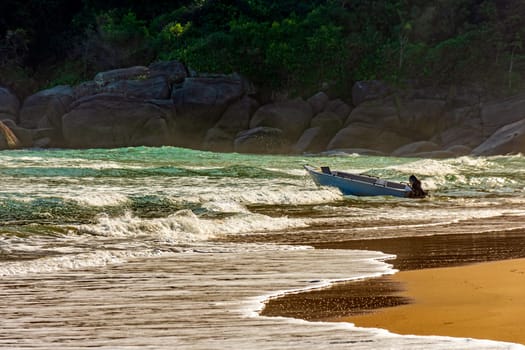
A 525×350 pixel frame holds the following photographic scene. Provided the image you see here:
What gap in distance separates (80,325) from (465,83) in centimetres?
4582

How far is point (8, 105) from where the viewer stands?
51094mm

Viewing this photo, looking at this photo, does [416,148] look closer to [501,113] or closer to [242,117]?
[501,113]

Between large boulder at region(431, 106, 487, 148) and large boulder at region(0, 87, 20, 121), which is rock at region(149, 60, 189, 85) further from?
large boulder at region(431, 106, 487, 148)

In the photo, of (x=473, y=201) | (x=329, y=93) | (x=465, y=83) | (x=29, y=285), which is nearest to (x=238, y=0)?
(x=329, y=93)

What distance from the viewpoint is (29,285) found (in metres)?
9.12

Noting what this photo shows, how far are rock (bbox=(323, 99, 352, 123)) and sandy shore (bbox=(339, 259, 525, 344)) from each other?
3871 centimetres

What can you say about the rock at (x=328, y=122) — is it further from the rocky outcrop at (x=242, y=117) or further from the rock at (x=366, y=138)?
the rock at (x=366, y=138)

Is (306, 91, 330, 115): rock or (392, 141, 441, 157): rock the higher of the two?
(306, 91, 330, 115): rock

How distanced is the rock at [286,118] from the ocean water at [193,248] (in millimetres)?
19447

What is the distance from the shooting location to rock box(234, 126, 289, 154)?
4556 cm

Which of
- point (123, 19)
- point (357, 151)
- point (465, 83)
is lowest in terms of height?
point (357, 151)

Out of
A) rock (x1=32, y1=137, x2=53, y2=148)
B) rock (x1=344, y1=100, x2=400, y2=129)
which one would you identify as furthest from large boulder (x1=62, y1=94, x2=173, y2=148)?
rock (x1=344, y1=100, x2=400, y2=129)

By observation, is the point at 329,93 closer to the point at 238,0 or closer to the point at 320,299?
the point at 238,0

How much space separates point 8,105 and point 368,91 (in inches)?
772
